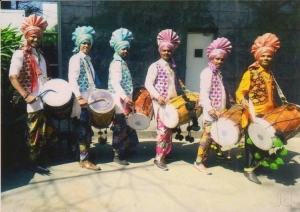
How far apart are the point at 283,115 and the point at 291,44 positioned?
550 cm

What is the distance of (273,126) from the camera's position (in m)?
3.72

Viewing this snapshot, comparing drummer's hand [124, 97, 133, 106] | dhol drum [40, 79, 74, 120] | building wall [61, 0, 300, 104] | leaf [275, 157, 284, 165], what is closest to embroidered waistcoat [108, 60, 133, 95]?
drummer's hand [124, 97, 133, 106]

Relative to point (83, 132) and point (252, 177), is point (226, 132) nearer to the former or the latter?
point (252, 177)

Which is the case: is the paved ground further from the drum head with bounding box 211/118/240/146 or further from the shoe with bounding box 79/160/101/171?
the drum head with bounding box 211/118/240/146

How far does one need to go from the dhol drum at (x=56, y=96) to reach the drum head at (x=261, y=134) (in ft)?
7.04

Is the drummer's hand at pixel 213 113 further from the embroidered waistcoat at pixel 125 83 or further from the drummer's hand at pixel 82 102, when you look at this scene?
the drummer's hand at pixel 82 102

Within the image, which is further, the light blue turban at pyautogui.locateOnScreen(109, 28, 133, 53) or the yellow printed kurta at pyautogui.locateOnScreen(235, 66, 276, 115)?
the light blue turban at pyautogui.locateOnScreen(109, 28, 133, 53)

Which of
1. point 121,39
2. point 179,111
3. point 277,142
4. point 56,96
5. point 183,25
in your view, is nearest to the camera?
point 277,142

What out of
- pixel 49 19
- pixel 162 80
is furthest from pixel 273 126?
pixel 49 19

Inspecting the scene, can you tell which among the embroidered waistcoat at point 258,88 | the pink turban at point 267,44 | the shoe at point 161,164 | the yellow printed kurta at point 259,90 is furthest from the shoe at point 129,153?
the pink turban at point 267,44

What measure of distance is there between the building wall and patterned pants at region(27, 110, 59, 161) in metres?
4.20

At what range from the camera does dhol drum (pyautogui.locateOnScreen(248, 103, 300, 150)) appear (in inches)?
146

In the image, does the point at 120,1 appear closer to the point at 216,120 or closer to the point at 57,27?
the point at 57,27

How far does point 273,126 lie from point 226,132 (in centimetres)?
52
